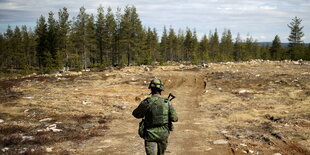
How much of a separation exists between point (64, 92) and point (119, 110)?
6837 millimetres

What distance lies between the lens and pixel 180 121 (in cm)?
1226

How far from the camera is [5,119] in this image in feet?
39.4

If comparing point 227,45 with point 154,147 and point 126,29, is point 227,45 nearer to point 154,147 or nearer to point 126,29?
point 126,29

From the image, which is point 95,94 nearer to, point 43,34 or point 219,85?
point 219,85

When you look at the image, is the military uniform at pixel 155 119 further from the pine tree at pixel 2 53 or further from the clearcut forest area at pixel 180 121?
the pine tree at pixel 2 53

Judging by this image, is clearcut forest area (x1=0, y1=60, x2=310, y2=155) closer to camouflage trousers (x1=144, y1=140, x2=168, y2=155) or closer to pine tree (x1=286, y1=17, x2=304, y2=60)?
camouflage trousers (x1=144, y1=140, x2=168, y2=155)

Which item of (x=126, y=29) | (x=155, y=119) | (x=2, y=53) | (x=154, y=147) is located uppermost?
(x=126, y=29)

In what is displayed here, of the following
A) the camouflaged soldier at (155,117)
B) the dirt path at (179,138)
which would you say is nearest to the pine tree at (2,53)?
the dirt path at (179,138)

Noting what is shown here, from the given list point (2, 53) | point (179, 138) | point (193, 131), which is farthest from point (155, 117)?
point (2, 53)

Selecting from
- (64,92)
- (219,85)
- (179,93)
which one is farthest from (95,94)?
(219,85)

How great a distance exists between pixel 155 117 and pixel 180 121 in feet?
23.7

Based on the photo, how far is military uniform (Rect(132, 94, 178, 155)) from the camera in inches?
205

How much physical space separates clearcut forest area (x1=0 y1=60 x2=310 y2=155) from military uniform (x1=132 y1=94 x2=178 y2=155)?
2.95 m

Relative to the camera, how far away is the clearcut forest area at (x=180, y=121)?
857cm
